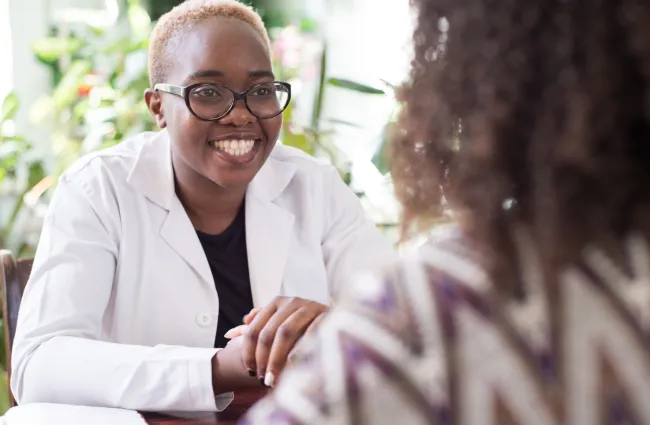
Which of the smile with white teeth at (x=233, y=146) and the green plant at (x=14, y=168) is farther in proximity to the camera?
the green plant at (x=14, y=168)

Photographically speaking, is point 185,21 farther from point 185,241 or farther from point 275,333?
point 275,333

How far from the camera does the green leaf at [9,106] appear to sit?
3606 mm

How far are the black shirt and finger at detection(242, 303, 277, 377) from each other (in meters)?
0.43

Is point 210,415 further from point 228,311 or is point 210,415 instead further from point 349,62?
point 349,62

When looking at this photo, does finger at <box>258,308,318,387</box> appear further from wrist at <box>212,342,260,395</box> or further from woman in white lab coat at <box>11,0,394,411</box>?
woman in white lab coat at <box>11,0,394,411</box>

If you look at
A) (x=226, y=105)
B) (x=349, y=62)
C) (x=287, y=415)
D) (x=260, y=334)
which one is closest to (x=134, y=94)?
(x=349, y=62)

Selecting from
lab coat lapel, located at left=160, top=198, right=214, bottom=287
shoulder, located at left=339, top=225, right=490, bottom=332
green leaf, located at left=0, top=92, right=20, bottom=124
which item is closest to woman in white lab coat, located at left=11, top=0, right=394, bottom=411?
lab coat lapel, located at left=160, top=198, right=214, bottom=287

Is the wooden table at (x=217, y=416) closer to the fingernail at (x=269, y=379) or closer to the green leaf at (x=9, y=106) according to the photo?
the fingernail at (x=269, y=379)

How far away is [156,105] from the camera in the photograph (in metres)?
1.88

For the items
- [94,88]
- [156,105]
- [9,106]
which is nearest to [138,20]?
[94,88]

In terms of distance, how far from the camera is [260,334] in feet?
4.14

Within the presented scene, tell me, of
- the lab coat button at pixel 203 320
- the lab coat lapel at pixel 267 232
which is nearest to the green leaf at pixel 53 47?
the lab coat lapel at pixel 267 232

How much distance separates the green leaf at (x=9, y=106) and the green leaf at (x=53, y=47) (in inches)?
14.6

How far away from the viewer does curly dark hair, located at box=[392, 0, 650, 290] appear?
Answer: 0.56m
